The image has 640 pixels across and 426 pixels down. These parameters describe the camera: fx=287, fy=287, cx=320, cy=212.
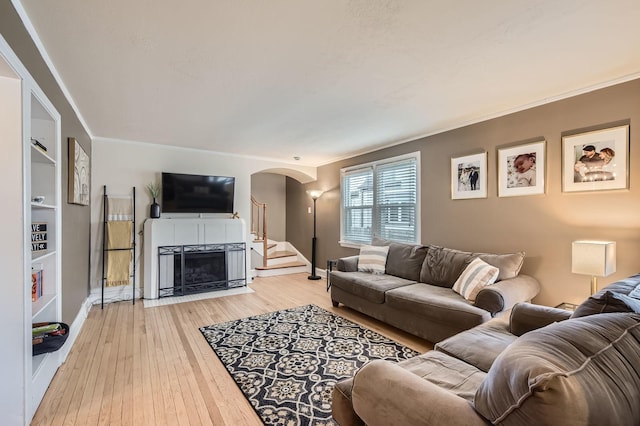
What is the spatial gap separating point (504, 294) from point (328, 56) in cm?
248

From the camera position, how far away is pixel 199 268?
4922 millimetres

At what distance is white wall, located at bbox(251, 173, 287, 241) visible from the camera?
779 cm

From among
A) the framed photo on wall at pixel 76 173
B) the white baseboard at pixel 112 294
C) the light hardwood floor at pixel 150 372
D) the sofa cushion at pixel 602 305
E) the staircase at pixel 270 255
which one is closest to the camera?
the sofa cushion at pixel 602 305

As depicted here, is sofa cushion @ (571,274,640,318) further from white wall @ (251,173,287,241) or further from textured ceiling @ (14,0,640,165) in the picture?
white wall @ (251,173,287,241)

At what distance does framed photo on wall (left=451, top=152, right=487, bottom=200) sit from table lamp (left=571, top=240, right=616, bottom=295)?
3.99 feet

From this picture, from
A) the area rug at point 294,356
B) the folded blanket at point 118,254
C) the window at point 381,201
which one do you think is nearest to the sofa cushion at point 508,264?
the area rug at point 294,356

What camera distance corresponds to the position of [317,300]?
4.42 meters

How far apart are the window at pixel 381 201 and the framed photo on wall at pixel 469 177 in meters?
0.62

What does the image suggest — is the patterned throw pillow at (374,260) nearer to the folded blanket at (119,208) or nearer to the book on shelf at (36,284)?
the book on shelf at (36,284)

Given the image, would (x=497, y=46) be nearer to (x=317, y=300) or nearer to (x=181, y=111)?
(x=181, y=111)

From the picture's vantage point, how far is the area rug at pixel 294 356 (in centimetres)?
A: 195

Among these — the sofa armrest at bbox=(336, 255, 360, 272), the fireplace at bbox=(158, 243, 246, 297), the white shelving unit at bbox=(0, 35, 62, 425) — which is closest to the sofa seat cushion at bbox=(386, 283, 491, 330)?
the sofa armrest at bbox=(336, 255, 360, 272)

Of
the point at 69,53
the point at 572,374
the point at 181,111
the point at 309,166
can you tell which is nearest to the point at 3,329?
the point at 69,53

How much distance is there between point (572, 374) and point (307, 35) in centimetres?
209
